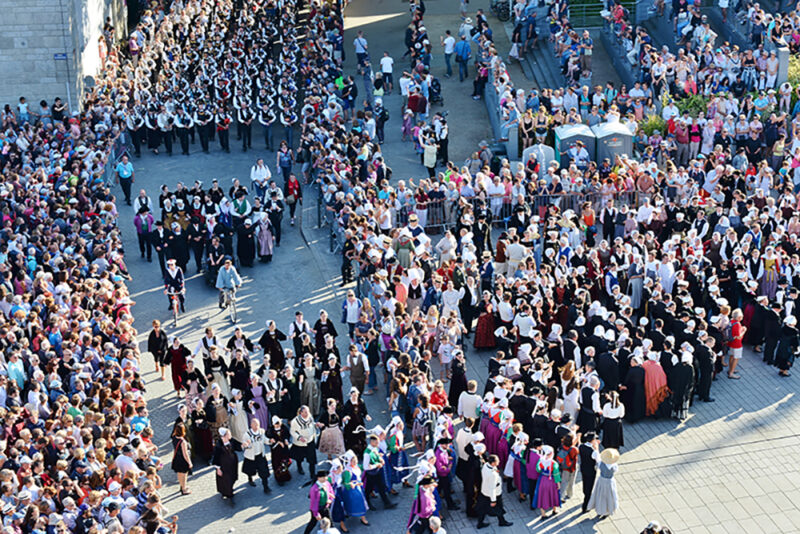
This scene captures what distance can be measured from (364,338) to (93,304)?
4.92m

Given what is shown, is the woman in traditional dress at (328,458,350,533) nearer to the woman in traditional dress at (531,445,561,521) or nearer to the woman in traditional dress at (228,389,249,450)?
the woman in traditional dress at (228,389,249,450)

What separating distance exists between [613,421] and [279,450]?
5.26 m

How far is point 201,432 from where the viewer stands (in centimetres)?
1966

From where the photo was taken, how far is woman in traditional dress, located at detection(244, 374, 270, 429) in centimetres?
2003

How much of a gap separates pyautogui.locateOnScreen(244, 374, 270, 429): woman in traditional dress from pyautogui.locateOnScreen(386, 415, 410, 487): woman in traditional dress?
8.49 feet

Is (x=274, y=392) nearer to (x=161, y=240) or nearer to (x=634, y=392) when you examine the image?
(x=634, y=392)

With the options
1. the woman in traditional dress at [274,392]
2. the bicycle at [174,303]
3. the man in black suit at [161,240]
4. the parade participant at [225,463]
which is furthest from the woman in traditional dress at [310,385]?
the man in black suit at [161,240]

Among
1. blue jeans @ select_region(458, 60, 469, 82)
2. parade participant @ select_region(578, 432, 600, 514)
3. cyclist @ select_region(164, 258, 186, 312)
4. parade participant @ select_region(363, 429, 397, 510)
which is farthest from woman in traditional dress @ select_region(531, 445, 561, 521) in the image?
blue jeans @ select_region(458, 60, 469, 82)

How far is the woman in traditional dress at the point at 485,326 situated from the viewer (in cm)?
2239

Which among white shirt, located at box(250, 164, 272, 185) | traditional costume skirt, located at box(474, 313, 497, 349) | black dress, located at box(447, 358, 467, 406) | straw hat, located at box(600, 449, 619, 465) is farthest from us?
white shirt, located at box(250, 164, 272, 185)

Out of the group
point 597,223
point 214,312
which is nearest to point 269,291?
point 214,312

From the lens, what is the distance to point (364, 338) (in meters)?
21.6

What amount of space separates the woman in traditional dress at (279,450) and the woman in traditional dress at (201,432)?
111 centimetres

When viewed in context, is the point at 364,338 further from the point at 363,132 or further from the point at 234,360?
the point at 363,132
